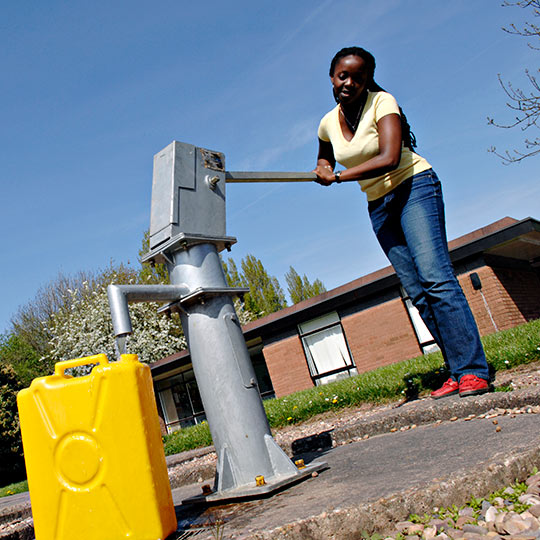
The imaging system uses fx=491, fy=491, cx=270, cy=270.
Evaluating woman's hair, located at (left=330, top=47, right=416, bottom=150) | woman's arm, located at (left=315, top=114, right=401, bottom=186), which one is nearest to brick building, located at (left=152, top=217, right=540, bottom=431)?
woman's hair, located at (left=330, top=47, right=416, bottom=150)

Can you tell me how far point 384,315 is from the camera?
1437 cm

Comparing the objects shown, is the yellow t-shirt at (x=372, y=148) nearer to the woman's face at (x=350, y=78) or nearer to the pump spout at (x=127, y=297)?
the woman's face at (x=350, y=78)

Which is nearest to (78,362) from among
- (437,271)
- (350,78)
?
(437,271)

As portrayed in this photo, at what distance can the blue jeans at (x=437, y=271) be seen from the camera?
2.78 meters

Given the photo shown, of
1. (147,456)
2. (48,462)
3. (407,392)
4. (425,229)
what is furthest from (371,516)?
(407,392)

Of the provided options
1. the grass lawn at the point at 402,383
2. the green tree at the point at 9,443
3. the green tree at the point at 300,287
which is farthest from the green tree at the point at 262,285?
the grass lawn at the point at 402,383

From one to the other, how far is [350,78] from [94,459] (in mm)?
2449

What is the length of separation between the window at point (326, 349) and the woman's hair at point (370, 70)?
12610 mm

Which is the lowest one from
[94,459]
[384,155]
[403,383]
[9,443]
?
[403,383]

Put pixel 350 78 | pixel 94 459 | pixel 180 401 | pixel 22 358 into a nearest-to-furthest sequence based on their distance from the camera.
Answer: pixel 94 459
pixel 350 78
pixel 180 401
pixel 22 358

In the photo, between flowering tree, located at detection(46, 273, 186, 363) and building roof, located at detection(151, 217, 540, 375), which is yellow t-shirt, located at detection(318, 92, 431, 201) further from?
flowering tree, located at detection(46, 273, 186, 363)

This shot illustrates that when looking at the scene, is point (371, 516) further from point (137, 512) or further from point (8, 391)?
point (8, 391)

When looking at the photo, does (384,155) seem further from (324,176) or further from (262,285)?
(262,285)

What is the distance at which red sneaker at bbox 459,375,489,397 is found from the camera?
8.79 feet
